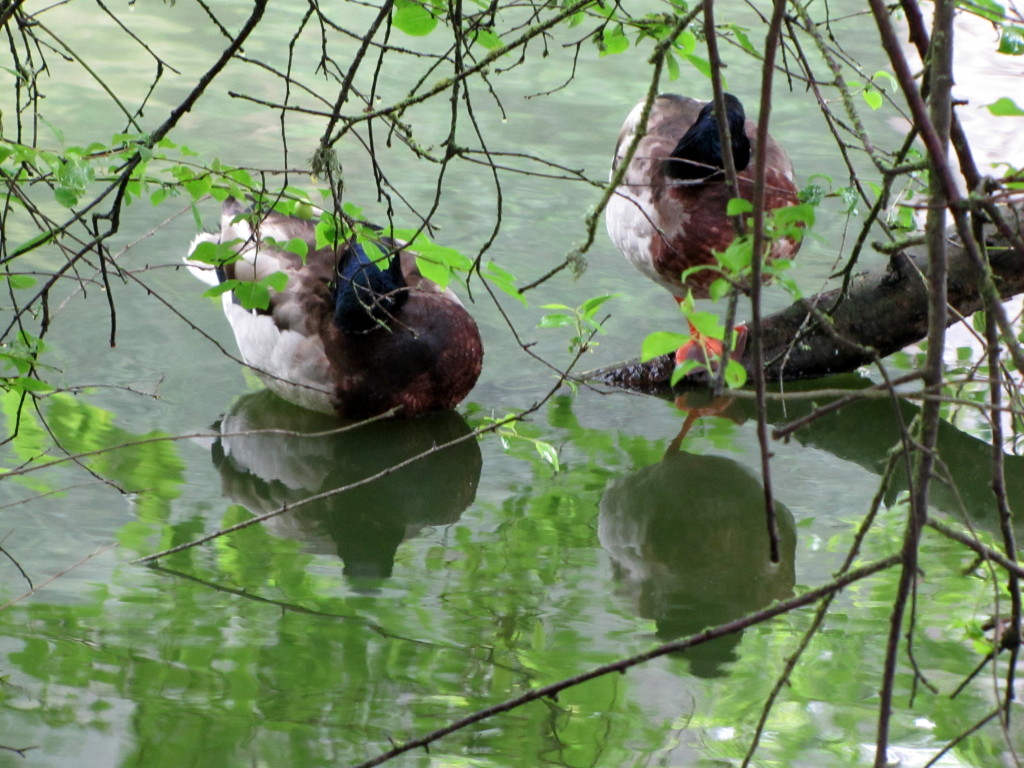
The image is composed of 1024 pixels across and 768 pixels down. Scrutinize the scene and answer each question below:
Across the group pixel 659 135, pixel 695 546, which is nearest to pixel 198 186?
pixel 695 546

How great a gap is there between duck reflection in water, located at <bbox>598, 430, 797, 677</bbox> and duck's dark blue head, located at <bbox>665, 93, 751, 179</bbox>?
1.18m

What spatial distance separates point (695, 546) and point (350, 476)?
1.08 metres

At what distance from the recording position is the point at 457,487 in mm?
3736

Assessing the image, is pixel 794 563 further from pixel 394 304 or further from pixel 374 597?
pixel 394 304

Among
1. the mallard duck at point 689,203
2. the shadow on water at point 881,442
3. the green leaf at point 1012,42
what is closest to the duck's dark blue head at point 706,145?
the mallard duck at point 689,203

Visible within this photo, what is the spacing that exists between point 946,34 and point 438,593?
7.20ft

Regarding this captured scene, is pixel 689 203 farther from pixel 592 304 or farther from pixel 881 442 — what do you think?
pixel 592 304

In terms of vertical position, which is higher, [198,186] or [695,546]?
[198,186]

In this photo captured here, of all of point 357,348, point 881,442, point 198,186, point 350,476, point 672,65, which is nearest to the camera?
point 198,186

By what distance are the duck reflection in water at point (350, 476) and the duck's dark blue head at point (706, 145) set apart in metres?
1.31

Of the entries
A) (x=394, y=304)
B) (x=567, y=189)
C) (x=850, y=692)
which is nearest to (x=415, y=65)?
(x=567, y=189)

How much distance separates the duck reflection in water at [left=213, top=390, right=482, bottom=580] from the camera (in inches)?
134

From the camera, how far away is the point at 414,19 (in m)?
2.01

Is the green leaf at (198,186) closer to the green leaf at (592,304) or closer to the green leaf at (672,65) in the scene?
the green leaf at (592,304)
